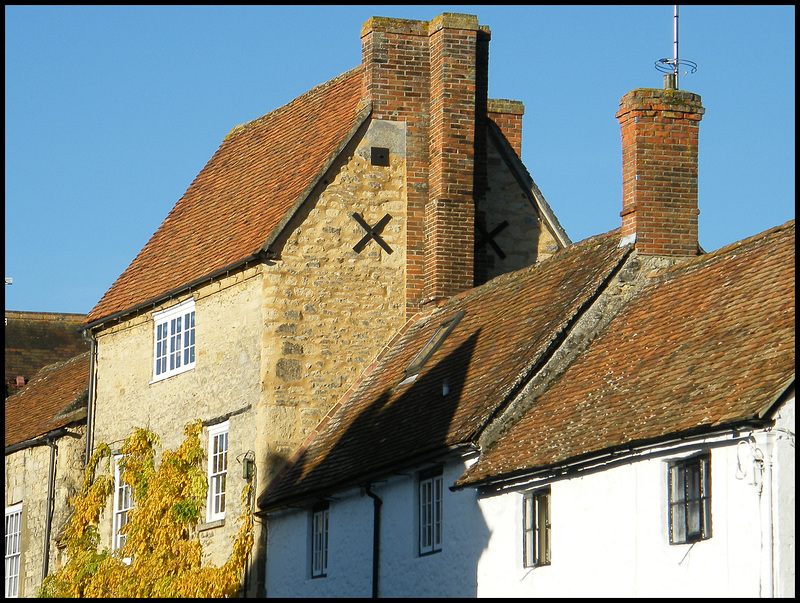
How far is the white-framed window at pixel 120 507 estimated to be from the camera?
26.5m

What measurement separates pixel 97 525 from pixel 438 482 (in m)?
9.40

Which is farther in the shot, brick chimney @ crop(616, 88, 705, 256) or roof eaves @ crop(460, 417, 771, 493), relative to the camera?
brick chimney @ crop(616, 88, 705, 256)

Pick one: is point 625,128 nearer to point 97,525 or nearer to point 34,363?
point 97,525

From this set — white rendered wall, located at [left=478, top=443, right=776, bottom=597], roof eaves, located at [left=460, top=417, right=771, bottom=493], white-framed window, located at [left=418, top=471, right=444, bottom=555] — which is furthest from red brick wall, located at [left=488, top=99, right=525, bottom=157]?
white rendered wall, located at [left=478, top=443, right=776, bottom=597]

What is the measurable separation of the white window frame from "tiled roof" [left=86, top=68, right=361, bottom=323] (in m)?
4.48

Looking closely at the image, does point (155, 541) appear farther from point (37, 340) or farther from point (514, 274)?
point (37, 340)

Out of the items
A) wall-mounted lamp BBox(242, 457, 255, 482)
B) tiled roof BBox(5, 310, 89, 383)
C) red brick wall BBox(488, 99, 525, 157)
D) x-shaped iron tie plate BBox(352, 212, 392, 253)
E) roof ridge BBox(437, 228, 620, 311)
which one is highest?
red brick wall BBox(488, 99, 525, 157)

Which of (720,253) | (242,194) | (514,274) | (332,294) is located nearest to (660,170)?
(720,253)

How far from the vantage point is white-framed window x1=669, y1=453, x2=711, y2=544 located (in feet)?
51.2

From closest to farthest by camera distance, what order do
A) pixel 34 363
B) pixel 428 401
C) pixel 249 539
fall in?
pixel 428 401
pixel 249 539
pixel 34 363

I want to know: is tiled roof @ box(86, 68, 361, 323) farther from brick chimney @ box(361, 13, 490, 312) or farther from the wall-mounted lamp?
the wall-mounted lamp

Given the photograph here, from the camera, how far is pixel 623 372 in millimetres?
18469

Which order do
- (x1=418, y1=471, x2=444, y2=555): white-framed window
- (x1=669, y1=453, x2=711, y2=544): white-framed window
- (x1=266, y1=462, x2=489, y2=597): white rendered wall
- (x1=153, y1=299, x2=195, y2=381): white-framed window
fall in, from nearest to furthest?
1. (x1=669, y1=453, x2=711, y2=544): white-framed window
2. (x1=266, y1=462, x2=489, y2=597): white rendered wall
3. (x1=418, y1=471, x2=444, y2=555): white-framed window
4. (x1=153, y1=299, x2=195, y2=381): white-framed window

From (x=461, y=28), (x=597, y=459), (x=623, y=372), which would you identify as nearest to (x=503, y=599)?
(x=597, y=459)
